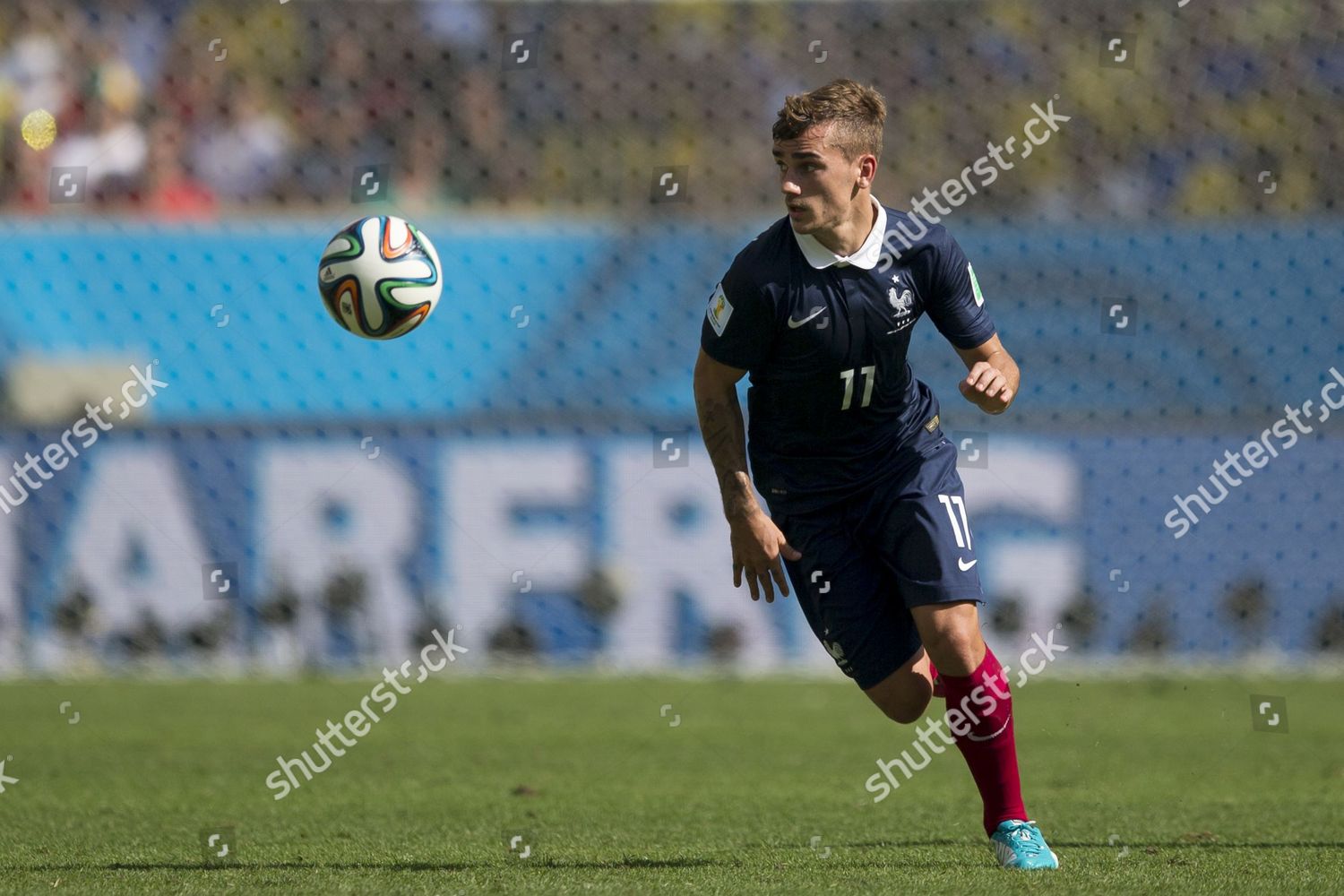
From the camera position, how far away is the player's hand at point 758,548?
4875mm

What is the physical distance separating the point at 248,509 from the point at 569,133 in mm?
3586

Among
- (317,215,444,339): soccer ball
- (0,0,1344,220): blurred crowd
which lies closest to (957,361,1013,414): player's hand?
(317,215,444,339): soccer ball

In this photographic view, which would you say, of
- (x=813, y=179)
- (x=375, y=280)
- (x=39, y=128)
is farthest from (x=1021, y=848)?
(x=39, y=128)

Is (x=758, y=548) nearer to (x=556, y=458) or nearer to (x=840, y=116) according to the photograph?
(x=840, y=116)

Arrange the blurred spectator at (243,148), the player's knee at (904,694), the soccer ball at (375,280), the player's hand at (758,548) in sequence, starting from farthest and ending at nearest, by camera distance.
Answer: the blurred spectator at (243,148), the soccer ball at (375,280), the player's knee at (904,694), the player's hand at (758,548)

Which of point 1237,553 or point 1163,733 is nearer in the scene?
point 1163,733

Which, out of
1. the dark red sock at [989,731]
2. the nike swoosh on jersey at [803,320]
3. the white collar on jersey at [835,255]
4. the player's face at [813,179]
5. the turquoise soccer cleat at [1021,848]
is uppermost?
the player's face at [813,179]

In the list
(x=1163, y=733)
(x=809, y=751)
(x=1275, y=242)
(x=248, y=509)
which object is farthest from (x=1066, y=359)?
(x=248, y=509)

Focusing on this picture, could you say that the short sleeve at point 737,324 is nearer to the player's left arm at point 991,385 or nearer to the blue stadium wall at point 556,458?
the player's left arm at point 991,385

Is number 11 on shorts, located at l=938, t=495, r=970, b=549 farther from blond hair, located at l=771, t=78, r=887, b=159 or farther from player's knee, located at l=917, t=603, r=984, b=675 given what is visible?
blond hair, located at l=771, t=78, r=887, b=159

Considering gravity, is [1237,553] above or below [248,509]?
below

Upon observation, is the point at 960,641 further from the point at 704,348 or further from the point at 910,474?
the point at 704,348

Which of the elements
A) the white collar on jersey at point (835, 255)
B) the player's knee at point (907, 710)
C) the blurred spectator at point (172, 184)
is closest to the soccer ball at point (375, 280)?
the white collar on jersey at point (835, 255)

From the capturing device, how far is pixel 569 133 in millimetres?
12312
